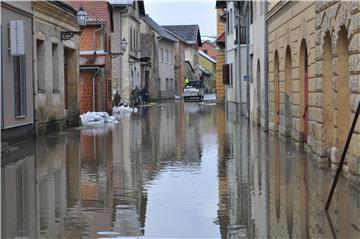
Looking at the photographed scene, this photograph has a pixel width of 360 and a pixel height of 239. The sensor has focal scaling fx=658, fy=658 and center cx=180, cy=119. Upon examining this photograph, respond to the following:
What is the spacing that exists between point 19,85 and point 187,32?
3525 inches

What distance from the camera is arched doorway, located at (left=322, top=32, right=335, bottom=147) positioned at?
44.5ft

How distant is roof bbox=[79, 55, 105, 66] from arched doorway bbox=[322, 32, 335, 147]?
23.2 m

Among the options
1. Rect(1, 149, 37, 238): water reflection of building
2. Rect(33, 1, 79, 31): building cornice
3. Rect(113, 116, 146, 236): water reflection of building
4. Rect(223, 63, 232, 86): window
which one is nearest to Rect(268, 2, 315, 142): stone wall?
Rect(113, 116, 146, 236): water reflection of building

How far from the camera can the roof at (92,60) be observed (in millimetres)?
35750

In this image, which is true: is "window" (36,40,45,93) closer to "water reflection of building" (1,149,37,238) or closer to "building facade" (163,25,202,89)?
"water reflection of building" (1,149,37,238)

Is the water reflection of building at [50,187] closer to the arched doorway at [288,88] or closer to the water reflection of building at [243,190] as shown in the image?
the water reflection of building at [243,190]

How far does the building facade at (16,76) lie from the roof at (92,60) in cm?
1497

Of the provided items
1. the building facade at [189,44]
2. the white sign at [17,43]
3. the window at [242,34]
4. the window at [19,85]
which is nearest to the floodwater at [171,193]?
the window at [19,85]

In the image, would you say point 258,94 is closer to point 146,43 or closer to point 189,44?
point 146,43

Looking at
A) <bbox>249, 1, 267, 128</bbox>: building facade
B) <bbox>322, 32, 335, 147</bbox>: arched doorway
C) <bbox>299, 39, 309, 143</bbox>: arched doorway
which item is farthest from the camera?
<bbox>249, 1, 267, 128</bbox>: building facade

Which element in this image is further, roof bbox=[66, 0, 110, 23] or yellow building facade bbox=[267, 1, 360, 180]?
roof bbox=[66, 0, 110, 23]

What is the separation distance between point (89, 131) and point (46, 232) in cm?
1721

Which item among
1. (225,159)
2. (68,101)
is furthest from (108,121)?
(225,159)

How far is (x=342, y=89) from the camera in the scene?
12461 millimetres
